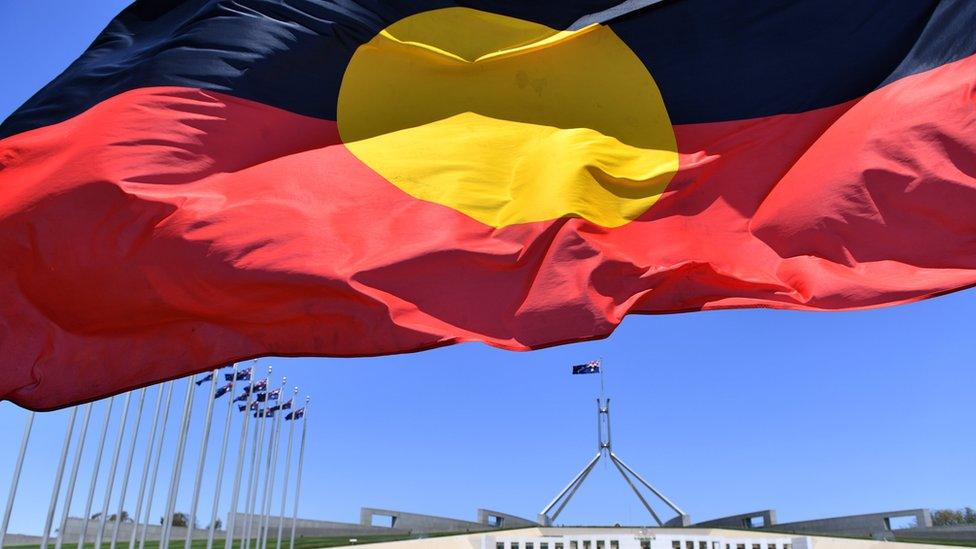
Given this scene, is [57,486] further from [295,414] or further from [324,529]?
[324,529]

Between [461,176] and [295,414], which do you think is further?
[295,414]

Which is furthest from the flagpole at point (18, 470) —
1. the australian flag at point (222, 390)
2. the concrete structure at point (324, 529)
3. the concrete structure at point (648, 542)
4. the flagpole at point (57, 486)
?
the concrete structure at point (324, 529)

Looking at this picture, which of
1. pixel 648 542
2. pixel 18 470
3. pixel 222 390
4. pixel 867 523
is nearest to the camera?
pixel 18 470

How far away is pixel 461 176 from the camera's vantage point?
621 cm

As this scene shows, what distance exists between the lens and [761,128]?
6332 mm

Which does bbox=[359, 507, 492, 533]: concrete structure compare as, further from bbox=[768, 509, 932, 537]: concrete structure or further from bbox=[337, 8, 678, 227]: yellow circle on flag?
bbox=[337, 8, 678, 227]: yellow circle on flag

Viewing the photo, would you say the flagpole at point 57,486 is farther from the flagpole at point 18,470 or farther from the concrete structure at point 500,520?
the concrete structure at point 500,520

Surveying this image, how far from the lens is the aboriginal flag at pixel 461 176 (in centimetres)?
534

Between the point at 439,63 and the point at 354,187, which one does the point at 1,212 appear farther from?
the point at 439,63

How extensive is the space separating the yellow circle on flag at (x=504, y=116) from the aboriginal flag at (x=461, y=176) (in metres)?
0.02

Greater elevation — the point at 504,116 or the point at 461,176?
the point at 504,116

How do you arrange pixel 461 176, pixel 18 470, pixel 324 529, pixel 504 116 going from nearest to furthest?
1. pixel 461 176
2. pixel 504 116
3. pixel 18 470
4. pixel 324 529

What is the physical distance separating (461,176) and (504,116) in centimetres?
75

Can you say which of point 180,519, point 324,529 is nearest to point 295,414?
point 324,529
